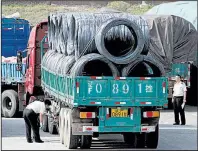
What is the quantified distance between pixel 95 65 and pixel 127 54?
0.88 m

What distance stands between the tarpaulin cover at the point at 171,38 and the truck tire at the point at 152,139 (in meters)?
10.7

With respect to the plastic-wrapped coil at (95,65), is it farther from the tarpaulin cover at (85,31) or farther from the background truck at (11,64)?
the background truck at (11,64)

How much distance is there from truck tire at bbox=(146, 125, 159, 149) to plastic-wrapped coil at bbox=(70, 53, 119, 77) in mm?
1554

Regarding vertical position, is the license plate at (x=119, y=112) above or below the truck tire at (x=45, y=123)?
above

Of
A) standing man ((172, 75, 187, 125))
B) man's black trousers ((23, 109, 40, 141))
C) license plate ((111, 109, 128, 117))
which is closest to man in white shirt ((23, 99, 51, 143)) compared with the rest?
man's black trousers ((23, 109, 40, 141))

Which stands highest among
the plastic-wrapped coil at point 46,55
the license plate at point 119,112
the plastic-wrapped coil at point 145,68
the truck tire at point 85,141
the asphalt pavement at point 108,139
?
the plastic-wrapped coil at point 46,55

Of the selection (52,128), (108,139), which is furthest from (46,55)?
(108,139)

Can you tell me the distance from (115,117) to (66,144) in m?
1.39

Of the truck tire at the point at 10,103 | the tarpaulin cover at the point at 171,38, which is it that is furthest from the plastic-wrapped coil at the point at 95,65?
the tarpaulin cover at the point at 171,38

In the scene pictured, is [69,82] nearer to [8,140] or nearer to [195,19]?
[8,140]

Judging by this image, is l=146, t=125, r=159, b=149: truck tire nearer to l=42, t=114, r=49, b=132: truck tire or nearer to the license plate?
the license plate

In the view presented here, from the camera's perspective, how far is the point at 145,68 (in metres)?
16.0

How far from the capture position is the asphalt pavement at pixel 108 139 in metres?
16.1

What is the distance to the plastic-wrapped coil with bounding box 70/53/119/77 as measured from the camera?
49.8 feet
